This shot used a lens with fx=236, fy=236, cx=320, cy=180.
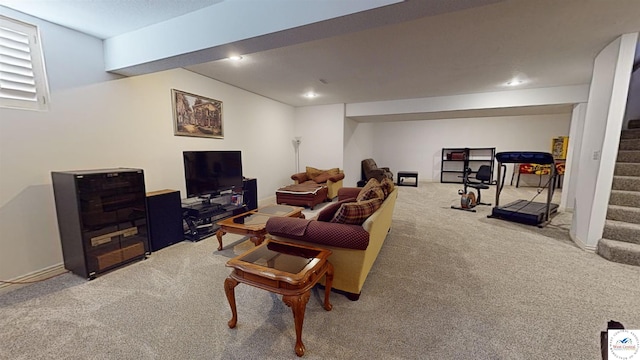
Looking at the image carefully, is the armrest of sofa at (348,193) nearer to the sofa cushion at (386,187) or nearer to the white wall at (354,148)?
the sofa cushion at (386,187)

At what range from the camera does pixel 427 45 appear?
279 cm

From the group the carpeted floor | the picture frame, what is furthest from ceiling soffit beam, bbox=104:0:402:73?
the carpeted floor

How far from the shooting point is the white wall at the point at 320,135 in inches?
247

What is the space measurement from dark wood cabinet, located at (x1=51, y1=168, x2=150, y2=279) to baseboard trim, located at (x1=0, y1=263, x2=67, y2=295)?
0.07 metres

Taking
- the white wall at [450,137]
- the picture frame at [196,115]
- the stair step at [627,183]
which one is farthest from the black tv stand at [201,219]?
the white wall at [450,137]

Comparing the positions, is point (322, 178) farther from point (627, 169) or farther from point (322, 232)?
point (627, 169)

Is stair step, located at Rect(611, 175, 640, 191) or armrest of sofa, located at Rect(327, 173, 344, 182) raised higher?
stair step, located at Rect(611, 175, 640, 191)

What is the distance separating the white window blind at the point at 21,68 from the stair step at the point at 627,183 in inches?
274

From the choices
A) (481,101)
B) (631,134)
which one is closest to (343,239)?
(481,101)

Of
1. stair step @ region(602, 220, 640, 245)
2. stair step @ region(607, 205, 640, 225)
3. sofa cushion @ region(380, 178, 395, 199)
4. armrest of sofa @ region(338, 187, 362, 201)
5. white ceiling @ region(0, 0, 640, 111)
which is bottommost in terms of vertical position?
stair step @ region(602, 220, 640, 245)

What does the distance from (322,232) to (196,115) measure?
3.12 meters

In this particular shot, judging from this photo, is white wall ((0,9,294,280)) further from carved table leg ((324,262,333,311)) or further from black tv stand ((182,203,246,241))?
carved table leg ((324,262,333,311))

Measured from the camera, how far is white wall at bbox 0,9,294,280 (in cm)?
220

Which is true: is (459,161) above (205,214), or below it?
above
